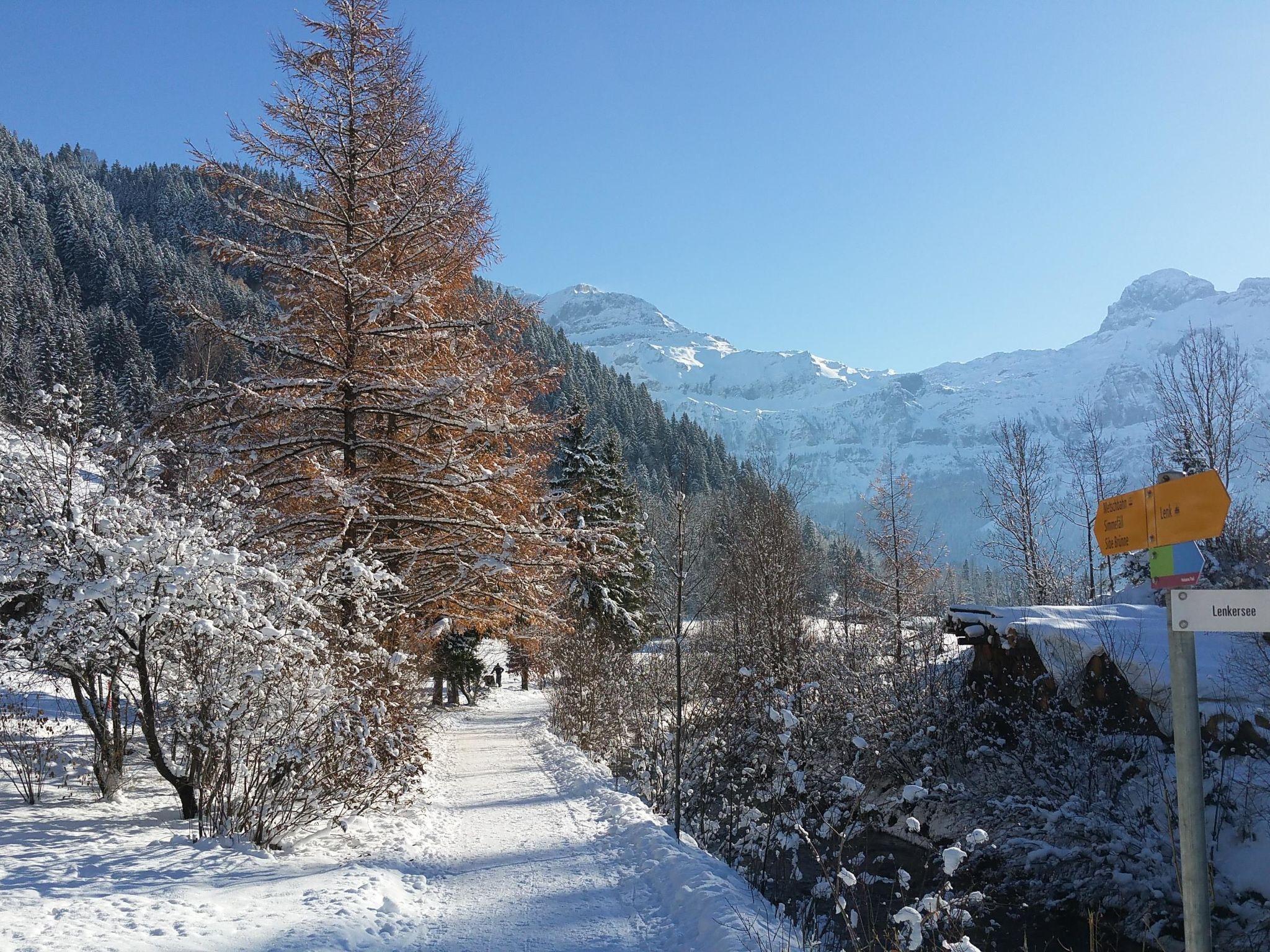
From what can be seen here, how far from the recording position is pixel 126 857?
5.40m

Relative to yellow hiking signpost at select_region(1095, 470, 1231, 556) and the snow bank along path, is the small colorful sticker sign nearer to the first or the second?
yellow hiking signpost at select_region(1095, 470, 1231, 556)

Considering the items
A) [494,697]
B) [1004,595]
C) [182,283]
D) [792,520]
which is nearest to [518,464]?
[792,520]

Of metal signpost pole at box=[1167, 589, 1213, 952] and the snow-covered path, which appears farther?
the snow-covered path

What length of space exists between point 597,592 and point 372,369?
18397mm

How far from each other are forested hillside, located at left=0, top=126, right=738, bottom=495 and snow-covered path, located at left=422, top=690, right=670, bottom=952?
46.4 meters

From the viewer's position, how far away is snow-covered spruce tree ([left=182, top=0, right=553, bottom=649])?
862 cm

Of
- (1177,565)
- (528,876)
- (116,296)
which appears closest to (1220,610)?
(1177,565)

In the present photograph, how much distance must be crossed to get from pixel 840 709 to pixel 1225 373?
1595 centimetres

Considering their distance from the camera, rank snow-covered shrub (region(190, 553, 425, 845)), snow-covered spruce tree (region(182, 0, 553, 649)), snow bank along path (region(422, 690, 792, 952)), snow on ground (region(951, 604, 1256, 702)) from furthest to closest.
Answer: snow on ground (region(951, 604, 1256, 702)) < snow-covered spruce tree (region(182, 0, 553, 649)) < snow-covered shrub (region(190, 553, 425, 845)) < snow bank along path (region(422, 690, 792, 952))

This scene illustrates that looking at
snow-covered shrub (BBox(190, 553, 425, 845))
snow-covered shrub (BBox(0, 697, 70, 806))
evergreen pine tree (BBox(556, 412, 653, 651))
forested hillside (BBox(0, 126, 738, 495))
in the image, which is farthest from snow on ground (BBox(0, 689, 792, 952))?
forested hillside (BBox(0, 126, 738, 495))

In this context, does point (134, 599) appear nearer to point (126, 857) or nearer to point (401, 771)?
point (126, 857)

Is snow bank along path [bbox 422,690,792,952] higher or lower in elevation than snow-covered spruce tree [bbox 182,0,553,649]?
lower

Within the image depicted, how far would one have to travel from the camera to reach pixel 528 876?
6.57m

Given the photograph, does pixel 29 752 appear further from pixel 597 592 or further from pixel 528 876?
pixel 597 592
